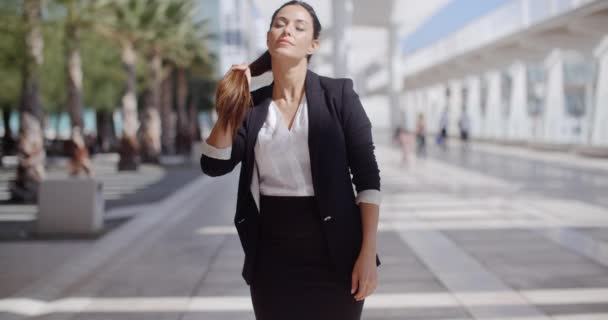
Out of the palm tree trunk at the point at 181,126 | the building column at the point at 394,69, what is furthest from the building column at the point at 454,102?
the palm tree trunk at the point at 181,126

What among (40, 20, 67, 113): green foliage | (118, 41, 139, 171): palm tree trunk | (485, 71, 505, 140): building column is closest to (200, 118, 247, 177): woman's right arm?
(118, 41, 139, 171): palm tree trunk

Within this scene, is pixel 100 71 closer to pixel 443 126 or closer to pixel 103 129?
pixel 103 129

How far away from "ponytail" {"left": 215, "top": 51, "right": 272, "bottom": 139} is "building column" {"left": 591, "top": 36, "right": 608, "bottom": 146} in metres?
24.0

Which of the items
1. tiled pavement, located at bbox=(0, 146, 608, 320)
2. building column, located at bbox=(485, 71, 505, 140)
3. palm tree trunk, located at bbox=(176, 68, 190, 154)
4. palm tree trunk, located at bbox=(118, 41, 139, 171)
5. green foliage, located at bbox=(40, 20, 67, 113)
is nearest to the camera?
tiled pavement, located at bbox=(0, 146, 608, 320)

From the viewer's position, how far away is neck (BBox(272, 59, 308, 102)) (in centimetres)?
266

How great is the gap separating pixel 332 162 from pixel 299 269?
40 cm

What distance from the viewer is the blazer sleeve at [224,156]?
257cm

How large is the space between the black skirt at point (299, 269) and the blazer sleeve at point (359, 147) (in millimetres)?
197

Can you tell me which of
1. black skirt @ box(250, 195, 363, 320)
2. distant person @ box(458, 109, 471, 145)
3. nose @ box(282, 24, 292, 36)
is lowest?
distant person @ box(458, 109, 471, 145)

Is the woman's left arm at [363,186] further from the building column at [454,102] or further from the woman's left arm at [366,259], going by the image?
the building column at [454,102]

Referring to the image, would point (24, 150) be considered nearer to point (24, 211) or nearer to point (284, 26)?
point (24, 211)

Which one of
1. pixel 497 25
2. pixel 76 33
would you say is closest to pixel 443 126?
pixel 497 25

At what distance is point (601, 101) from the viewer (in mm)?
24891

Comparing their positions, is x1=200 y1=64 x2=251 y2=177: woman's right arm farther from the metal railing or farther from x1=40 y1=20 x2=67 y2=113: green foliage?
x1=40 y1=20 x2=67 y2=113: green foliage
